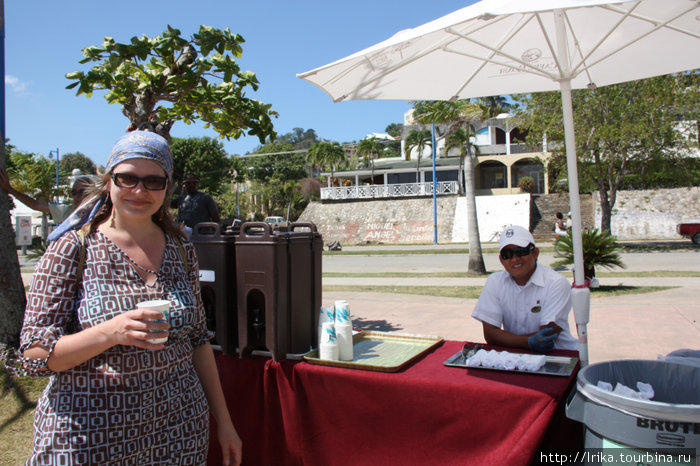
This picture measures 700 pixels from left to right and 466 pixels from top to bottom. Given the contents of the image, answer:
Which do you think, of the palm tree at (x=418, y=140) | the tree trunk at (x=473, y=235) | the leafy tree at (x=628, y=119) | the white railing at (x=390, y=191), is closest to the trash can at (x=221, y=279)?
the tree trunk at (x=473, y=235)

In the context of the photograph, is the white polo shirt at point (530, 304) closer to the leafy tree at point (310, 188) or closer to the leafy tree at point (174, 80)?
the leafy tree at point (174, 80)

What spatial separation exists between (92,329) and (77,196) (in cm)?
300

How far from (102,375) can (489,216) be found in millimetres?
35166

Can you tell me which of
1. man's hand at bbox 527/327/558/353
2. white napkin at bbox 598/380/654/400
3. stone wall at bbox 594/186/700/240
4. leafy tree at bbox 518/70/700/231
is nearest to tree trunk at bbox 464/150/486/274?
leafy tree at bbox 518/70/700/231

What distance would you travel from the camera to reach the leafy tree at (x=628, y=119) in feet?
63.7

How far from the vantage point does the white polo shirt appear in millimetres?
3037

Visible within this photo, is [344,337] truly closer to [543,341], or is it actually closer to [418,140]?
[543,341]

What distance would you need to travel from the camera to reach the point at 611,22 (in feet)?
10.4

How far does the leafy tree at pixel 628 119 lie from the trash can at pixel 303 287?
60.3ft

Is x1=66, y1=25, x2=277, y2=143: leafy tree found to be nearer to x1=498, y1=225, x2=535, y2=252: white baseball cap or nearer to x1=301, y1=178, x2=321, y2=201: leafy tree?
x1=498, y1=225, x2=535, y2=252: white baseball cap

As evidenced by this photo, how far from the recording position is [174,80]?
4543 mm

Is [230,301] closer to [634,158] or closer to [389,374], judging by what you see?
[389,374]

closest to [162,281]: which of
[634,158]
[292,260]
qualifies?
[292,260]

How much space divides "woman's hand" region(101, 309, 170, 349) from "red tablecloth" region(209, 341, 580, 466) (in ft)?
3.99
